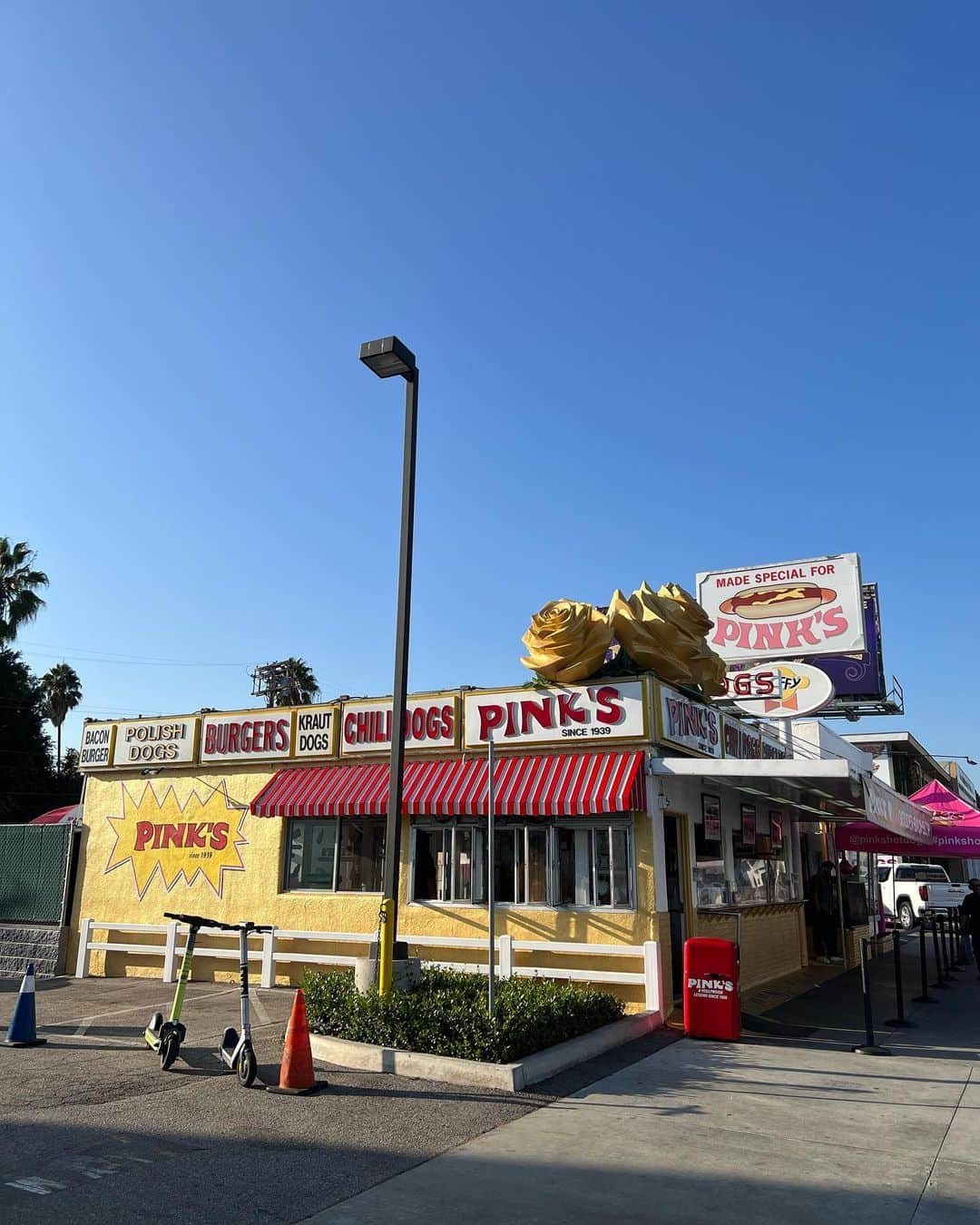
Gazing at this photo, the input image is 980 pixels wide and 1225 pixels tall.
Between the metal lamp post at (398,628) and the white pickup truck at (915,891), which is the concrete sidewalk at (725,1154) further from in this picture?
the white pickup truck at (915,891)

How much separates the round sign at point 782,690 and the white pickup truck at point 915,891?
59.6ft

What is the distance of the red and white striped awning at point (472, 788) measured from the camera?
Answer: 1216 cm

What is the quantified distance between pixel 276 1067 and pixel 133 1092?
51.7 inches

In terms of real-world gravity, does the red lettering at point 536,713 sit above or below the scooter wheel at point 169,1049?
Result: above

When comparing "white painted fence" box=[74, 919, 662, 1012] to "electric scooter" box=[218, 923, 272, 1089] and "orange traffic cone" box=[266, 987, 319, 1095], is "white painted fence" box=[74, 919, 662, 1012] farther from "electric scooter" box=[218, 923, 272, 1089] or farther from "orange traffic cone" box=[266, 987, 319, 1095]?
"orange traffic cone" box=[266, 987, 319, 1095]

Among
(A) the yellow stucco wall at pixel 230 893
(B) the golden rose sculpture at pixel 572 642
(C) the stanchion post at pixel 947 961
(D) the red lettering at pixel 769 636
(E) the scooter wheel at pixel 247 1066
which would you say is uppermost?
(D) the red lettering at pixel 769 636

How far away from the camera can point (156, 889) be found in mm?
16094

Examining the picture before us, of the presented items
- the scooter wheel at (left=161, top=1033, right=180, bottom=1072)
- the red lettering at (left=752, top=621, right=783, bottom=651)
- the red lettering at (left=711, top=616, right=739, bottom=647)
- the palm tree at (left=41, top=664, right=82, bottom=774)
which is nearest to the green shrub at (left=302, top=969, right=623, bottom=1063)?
the scooter wheel at (left=161, top=1033, right=180, bottom=1072)

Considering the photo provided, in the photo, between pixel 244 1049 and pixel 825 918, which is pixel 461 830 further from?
pixel 825 918

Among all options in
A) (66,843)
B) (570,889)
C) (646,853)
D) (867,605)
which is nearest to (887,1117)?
(646,853)

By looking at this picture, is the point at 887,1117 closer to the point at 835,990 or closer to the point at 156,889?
the point at 835,990

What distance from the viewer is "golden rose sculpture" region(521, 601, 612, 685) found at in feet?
43.6

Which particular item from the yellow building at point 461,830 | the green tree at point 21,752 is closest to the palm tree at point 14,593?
the green tree at point 21,752

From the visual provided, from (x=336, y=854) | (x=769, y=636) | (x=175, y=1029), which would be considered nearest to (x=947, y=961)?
(x=769, y=636)
